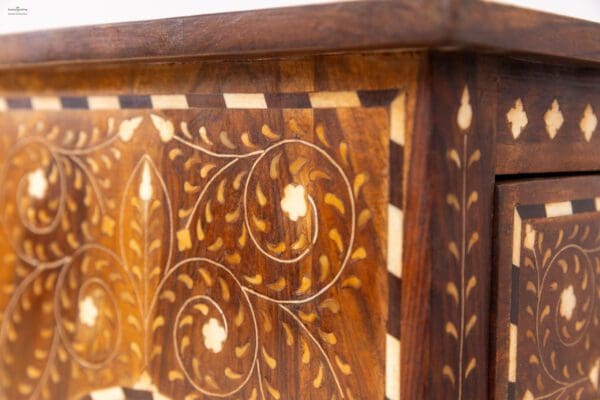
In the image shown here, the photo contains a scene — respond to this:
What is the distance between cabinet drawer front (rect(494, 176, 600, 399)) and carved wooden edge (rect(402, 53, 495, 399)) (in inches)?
1.9

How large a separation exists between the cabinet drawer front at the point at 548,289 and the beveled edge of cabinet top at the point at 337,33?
0.14 meters

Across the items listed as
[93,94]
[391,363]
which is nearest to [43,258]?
[93,94]

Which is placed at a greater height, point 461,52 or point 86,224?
point 461,52

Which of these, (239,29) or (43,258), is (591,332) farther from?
(43,258)

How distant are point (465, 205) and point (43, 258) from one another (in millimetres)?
556

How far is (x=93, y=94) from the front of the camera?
0.89m

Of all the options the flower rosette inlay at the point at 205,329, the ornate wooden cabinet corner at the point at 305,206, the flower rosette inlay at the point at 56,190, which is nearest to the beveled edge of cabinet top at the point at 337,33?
the ornate wooden cabinet corner at the point at 305,206

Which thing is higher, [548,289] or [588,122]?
[588,122]

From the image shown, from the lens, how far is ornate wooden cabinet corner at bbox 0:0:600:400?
0.64 meters

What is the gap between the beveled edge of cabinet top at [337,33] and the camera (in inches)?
22.8

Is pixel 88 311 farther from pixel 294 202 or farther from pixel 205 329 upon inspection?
pixel 294 202

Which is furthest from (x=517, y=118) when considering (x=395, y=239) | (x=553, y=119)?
(x=395, y=239)

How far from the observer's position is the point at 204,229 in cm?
80

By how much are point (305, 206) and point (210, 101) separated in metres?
0.16
